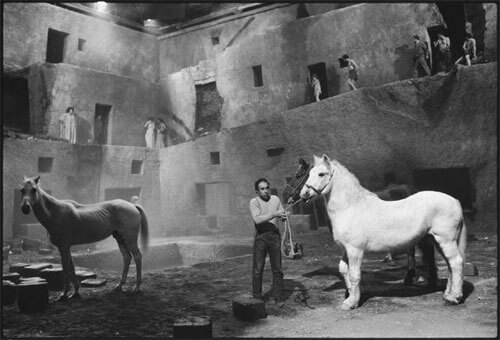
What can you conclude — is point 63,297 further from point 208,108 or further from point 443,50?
point 208,108

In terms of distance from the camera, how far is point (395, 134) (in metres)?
11.5

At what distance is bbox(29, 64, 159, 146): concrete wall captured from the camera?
17.7m

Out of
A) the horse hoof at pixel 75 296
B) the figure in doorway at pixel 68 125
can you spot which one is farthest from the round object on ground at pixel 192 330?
the figure in doorway at pixel 68 125

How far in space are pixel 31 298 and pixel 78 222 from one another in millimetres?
1372

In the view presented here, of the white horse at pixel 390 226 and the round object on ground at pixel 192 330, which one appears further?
the white horse at pixel 390 226

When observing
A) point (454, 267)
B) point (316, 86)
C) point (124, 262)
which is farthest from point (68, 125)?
point (454, 267)

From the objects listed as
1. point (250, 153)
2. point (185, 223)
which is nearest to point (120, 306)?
point (250, 153)

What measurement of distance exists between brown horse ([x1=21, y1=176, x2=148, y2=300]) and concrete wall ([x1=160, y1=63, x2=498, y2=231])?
736 centimetres

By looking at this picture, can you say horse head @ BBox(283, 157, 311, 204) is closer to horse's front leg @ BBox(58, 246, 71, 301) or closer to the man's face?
the man's face

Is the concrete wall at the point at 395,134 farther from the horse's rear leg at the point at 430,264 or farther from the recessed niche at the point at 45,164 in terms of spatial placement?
the recessed niche at the point at 45,164

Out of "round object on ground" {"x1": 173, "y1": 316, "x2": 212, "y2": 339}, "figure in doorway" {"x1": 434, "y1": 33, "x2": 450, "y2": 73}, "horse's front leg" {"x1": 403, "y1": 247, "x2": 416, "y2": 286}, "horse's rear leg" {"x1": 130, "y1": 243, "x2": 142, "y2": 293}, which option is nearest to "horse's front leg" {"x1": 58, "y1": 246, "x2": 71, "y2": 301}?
"horse's rear leg" {"x1": 130, "y1": 243, "x2": 142, "y2": 293}

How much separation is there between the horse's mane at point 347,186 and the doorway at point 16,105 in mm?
17949

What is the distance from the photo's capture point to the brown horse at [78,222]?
595 cm

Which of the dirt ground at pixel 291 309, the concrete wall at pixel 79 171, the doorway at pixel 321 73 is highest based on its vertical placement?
the doorway at pixel 321 73
